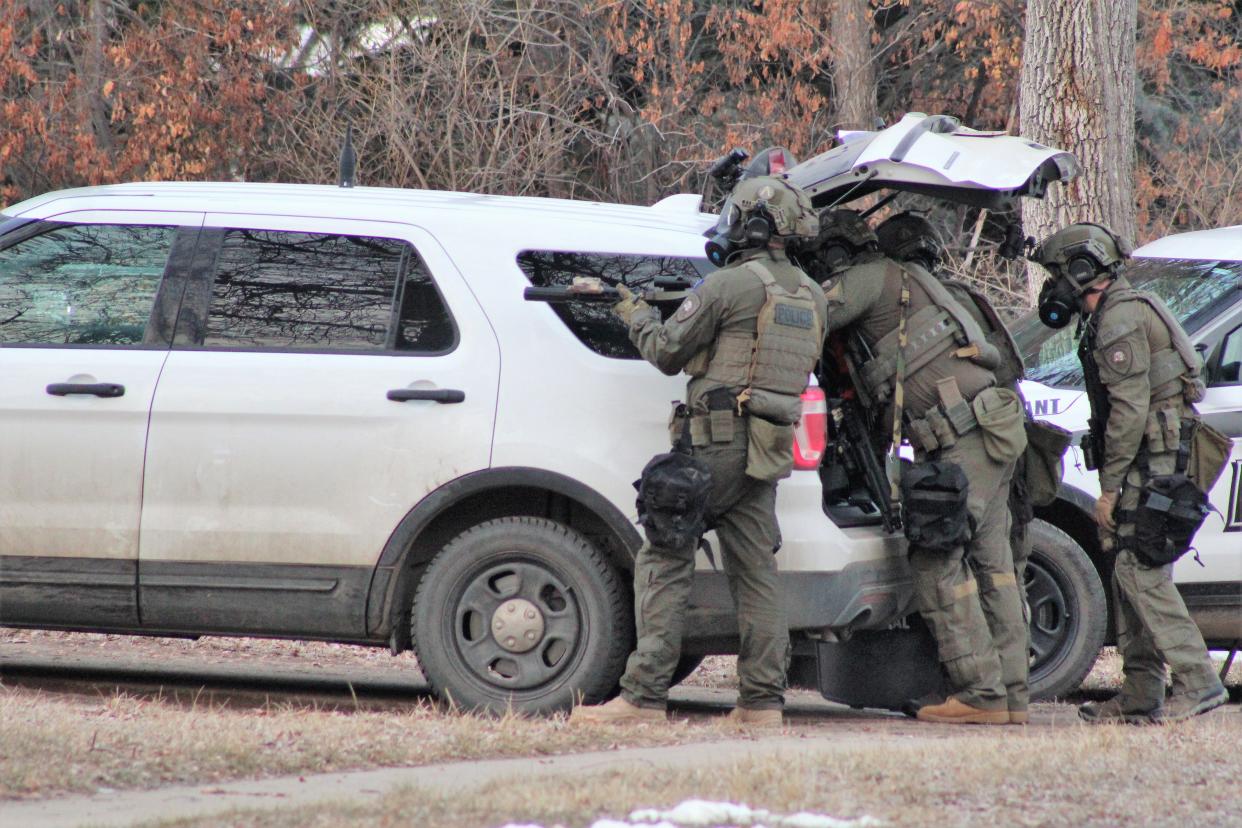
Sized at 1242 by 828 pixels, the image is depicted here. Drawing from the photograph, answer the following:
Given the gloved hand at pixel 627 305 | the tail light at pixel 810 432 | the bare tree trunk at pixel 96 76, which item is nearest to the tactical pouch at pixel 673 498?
the tail light at pixel 810 432

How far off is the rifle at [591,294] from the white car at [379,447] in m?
0.05

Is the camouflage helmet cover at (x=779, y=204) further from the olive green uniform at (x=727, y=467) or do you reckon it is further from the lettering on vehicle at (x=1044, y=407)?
the lettering on vehicle at (x=1044, y=407)

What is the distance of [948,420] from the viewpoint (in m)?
5.96

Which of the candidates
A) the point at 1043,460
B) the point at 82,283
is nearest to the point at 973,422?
the point at 1043,460

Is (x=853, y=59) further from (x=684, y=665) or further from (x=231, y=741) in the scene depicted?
(x=231, y=741)

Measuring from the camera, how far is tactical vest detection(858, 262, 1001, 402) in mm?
5977

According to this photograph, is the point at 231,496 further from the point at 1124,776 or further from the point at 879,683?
the point at 1124,776

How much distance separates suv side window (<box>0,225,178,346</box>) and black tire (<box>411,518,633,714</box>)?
4.65 ft

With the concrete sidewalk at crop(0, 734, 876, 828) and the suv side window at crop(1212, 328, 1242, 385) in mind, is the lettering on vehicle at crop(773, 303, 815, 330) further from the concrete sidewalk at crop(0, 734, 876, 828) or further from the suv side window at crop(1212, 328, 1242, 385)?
the suv side window at crop(1212, 328, 1242, 385)

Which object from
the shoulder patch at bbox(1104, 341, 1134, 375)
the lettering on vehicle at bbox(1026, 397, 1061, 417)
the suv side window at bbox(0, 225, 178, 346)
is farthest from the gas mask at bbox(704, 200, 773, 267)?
the suv side window at bbox(0, 225, 178, 346)

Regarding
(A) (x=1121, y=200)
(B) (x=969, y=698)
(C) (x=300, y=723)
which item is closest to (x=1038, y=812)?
(B) (x=969, y=698)

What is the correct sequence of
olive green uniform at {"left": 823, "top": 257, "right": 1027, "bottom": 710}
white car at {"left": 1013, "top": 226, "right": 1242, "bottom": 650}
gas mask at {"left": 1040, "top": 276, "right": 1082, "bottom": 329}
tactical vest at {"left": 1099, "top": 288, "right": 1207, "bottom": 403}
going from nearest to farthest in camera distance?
olive green uniform at {"left": 823, "top": 257, "right": 1027, "bottom": 710}, tactical vest at {"left": 1099, "top": 288, "right": 1207, "bottom": 403}, gas mask at {"left": 1040, "top": 276, "right": 1082, "bottom": 329}, white car at {"left": 1013, "top": 226, "right": 1242, "bottom": 650}

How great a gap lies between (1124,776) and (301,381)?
2.92 meters

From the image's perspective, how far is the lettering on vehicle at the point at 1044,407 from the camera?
6.88 meters
